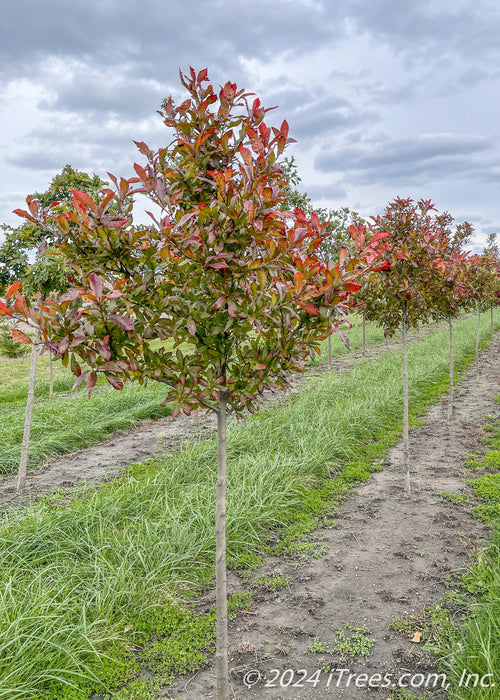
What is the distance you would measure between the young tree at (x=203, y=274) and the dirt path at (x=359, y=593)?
22.6 inches

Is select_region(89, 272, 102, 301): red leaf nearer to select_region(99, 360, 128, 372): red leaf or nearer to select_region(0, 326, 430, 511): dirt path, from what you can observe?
select_region(99, 360, 128, 372): red leaf

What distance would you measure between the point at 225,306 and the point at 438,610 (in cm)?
286

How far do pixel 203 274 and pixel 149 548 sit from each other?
2.72 meters

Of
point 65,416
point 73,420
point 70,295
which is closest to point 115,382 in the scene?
point 70,295

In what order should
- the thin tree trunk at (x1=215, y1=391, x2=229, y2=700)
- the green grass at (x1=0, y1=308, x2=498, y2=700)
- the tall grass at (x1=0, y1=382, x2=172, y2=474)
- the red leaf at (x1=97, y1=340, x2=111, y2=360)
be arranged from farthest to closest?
the tall grass at (x1=0, y1=382, x2=172, y2=474)
the green grass at (x1=0, y1=308, x2=498, y2=700)
the thin tree trunk at (x1=215, y1=391, x2=229, y2=700)
the red leaf at (x1=97, y1=340, x2=111, y2=360)

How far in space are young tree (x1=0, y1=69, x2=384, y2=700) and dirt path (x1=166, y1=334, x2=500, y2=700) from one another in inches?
22.6

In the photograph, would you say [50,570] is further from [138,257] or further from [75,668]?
[138,257]

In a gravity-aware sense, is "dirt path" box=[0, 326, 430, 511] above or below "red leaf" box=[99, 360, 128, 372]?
below

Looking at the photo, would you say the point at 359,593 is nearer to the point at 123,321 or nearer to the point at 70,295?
the point at 123,321

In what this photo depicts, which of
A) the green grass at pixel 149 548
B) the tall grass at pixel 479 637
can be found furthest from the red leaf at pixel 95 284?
the tall grass at pixel 479 637

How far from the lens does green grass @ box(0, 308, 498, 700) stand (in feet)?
9.35

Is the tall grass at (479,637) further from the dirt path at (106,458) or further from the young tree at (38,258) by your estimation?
the young tree at (38,258)

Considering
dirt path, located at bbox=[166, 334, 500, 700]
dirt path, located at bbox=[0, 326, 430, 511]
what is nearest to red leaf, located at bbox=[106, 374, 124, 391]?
dirt path, located at bbox=[166, 334, 500, 700]

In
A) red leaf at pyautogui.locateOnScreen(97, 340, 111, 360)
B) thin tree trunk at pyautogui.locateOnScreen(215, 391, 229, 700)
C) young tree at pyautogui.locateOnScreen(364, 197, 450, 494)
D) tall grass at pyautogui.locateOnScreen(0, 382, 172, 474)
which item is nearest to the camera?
Answer: red leaf at pyautogui.locateOnScreen(97, 340, 111, 360)
